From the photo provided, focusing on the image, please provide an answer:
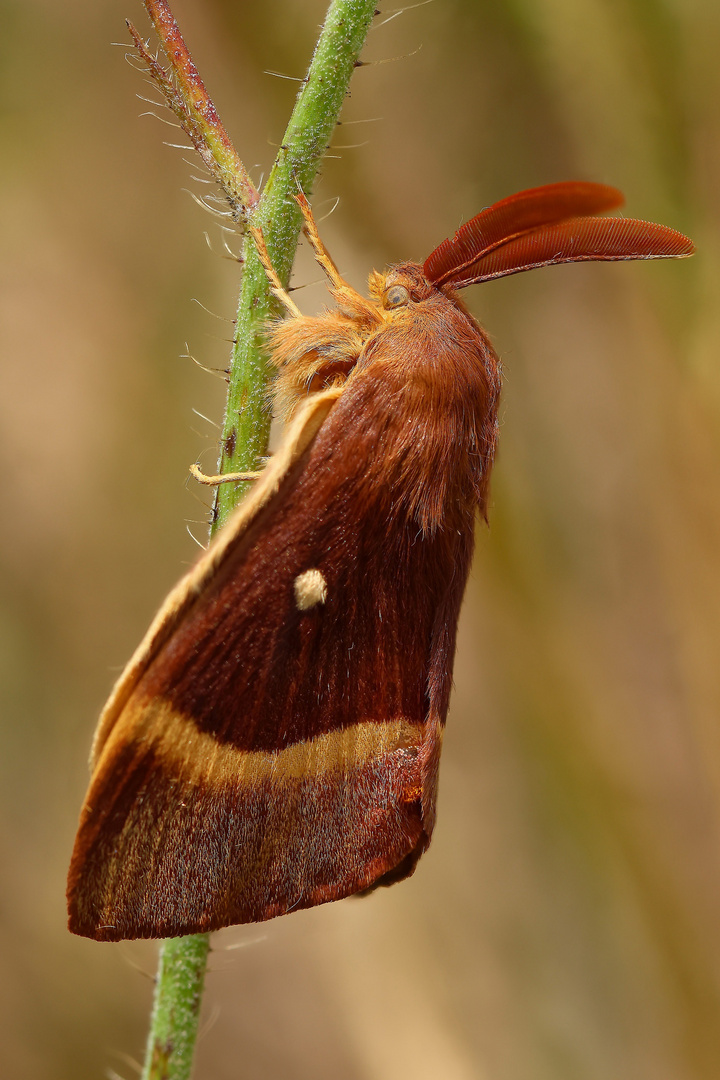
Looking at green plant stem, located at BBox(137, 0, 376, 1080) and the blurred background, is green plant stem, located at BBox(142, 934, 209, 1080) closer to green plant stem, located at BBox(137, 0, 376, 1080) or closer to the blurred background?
green plant stem, located at BBox(137, 0, 376, 1080)

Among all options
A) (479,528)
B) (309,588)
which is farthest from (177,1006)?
(479,528)

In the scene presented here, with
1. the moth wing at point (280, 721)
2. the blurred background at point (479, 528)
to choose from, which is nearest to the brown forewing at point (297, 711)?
the moth wing at point (280, 721)

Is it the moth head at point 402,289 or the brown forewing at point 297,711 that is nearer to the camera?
the brown forewing at point 297,711

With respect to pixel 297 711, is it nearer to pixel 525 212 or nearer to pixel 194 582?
pixel 194 582

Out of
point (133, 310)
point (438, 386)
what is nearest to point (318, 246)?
point (438, 386)

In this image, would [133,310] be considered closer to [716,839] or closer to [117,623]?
[117,623]

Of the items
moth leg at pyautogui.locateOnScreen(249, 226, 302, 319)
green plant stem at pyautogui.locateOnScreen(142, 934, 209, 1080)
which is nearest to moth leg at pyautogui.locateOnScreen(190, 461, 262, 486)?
moth leg at pyautogui.locateOnScreen(249, 226, 302, 319)

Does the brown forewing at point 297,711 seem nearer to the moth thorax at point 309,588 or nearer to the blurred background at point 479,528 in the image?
the moth thorax at point 309,588
